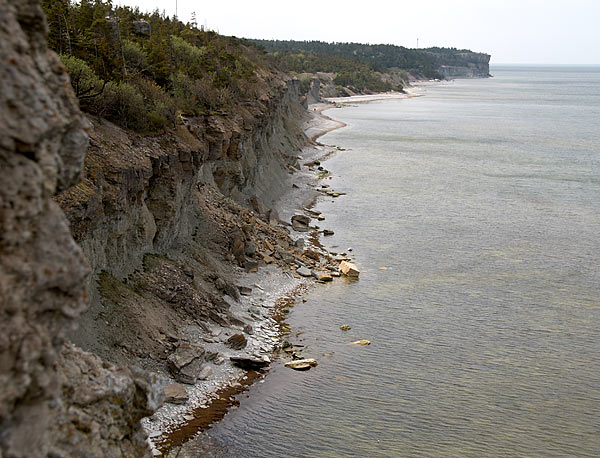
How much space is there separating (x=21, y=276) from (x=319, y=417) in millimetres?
14062

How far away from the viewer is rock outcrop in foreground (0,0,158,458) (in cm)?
664

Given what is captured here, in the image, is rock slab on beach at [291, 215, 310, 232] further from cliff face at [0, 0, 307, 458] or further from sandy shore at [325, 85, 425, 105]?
sandy shore at [325, 85, 425, 105]

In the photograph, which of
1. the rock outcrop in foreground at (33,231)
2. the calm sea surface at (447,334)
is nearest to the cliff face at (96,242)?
the rock outcrop in foreground at (33,231)

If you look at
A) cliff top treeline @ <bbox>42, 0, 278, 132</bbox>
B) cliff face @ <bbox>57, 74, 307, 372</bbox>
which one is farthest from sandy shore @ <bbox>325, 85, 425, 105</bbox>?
cliff face @ <bbox>57, 74, 307, 372</bbox>

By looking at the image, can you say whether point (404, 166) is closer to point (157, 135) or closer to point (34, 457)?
point (157, 135)

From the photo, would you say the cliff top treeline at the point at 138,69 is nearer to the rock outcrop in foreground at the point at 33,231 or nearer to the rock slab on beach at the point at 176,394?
the rock slab on beach at the point at 176,394

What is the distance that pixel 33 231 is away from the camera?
6984 millimetres

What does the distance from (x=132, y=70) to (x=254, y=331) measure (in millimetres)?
13312

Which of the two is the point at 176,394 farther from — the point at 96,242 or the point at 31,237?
the point at 31,237

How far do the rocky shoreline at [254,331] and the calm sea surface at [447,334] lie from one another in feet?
2.43

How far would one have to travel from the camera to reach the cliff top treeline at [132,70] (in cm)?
2450

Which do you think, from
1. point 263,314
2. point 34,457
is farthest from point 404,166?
point 34,457

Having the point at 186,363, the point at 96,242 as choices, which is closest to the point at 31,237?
the point at 96,242

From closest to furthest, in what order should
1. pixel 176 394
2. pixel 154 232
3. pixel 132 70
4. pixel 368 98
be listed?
pixel 176 394 → pixel 154 232 → pixel 132 70 → pixel 368 98
